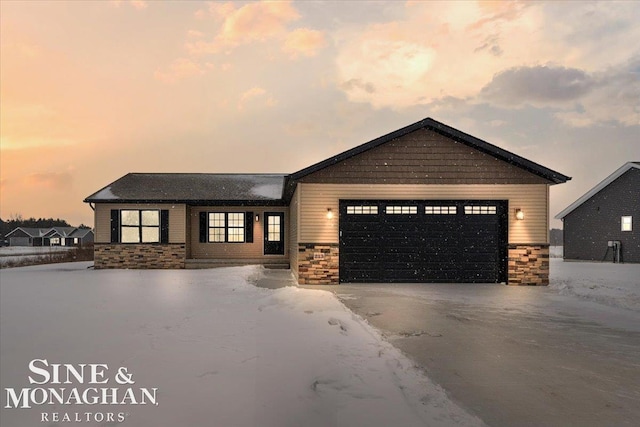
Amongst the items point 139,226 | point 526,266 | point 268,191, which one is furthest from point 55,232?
point 526,266

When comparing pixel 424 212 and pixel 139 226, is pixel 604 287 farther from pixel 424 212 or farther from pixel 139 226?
pixel 139 226

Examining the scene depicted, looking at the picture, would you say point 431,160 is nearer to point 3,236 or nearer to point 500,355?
point 500,355

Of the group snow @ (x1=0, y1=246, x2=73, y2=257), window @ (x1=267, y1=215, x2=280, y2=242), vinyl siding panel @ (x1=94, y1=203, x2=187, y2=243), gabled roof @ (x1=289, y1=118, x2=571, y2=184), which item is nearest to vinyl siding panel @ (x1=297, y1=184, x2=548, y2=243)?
gabled roof @ (x1=289, y1=118, x2=571, y2=184)

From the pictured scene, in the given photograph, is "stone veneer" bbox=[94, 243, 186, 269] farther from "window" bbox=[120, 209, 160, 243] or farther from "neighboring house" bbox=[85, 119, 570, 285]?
"neighboring house" bbox=[85, 119, 570, 285]

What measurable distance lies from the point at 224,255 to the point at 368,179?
369 inches

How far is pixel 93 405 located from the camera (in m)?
4.48

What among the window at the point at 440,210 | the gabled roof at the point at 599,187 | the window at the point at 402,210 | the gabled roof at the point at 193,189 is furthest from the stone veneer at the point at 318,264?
the gabled roof at the point at 599,187

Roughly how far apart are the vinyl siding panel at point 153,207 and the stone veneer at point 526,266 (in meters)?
14.1

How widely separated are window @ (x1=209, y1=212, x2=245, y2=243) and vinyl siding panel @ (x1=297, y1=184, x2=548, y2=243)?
7.20 meters

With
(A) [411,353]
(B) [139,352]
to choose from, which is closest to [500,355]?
(A) [411,353]

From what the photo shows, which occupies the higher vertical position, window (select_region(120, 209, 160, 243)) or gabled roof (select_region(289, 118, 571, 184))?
gabled roof (select_region(289, 118, 571, 184))

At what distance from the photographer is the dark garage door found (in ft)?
50.8

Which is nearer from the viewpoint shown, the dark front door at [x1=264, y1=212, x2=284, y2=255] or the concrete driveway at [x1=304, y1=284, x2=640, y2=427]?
the concrete driveway at [x1=304, y1=284, x2=640, y2=427]

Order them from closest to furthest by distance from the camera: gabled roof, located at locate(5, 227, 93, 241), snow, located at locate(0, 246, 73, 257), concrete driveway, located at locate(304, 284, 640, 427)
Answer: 1. concrete driveway, located at locate(304, 284, 640, 427)
2. snow, located at locate(0, 246, 73, 257)
3. gabled roof, located at locate(5, 227, 93, 241)
